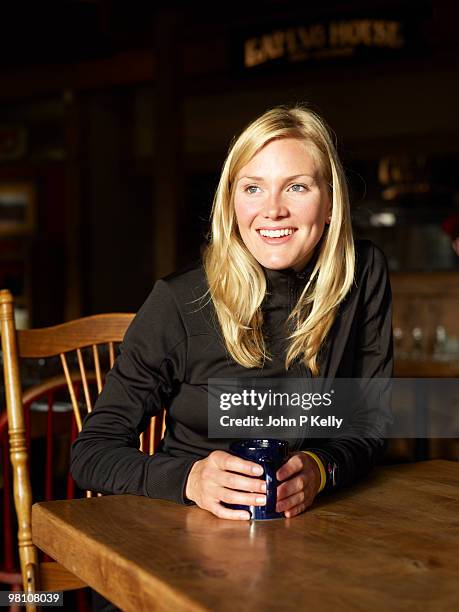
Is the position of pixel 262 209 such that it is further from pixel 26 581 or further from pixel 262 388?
pixel 26 581

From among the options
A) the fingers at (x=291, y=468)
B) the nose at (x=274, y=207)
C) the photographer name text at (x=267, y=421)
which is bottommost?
the fingers at (x=291, y=468)

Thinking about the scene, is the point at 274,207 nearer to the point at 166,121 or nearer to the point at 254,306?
the point at 254,306

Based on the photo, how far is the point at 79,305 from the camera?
7516 millimetres

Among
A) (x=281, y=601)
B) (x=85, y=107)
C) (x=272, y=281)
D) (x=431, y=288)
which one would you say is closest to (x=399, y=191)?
(x=431, y=288)

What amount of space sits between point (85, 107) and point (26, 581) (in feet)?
21.4

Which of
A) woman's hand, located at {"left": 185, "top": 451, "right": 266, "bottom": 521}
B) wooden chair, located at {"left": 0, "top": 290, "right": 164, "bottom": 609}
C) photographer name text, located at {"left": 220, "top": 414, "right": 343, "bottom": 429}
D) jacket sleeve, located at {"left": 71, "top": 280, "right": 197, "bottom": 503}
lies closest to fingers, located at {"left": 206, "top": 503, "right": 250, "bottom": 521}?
woman's hand, located at {"left": 185, "top": 451, "right": 266, "bottom": 521}

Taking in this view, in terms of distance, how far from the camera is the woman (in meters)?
1.55

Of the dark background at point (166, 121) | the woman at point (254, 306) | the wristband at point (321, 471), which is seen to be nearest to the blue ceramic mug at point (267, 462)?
the wristband at point (321, 471)

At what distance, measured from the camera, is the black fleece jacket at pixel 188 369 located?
4.83 feet

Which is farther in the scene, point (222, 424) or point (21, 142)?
point (21, 142)

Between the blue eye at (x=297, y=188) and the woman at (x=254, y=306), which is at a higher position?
the blue eye at (x=297, y=188)

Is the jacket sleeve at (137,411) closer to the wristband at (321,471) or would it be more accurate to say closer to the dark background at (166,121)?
the wristband at (321,471)

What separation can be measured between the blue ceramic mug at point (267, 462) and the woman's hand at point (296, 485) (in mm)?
14

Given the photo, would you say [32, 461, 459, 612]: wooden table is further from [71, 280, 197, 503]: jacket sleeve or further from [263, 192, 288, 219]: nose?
[263, 192, 288, 219]: nose
